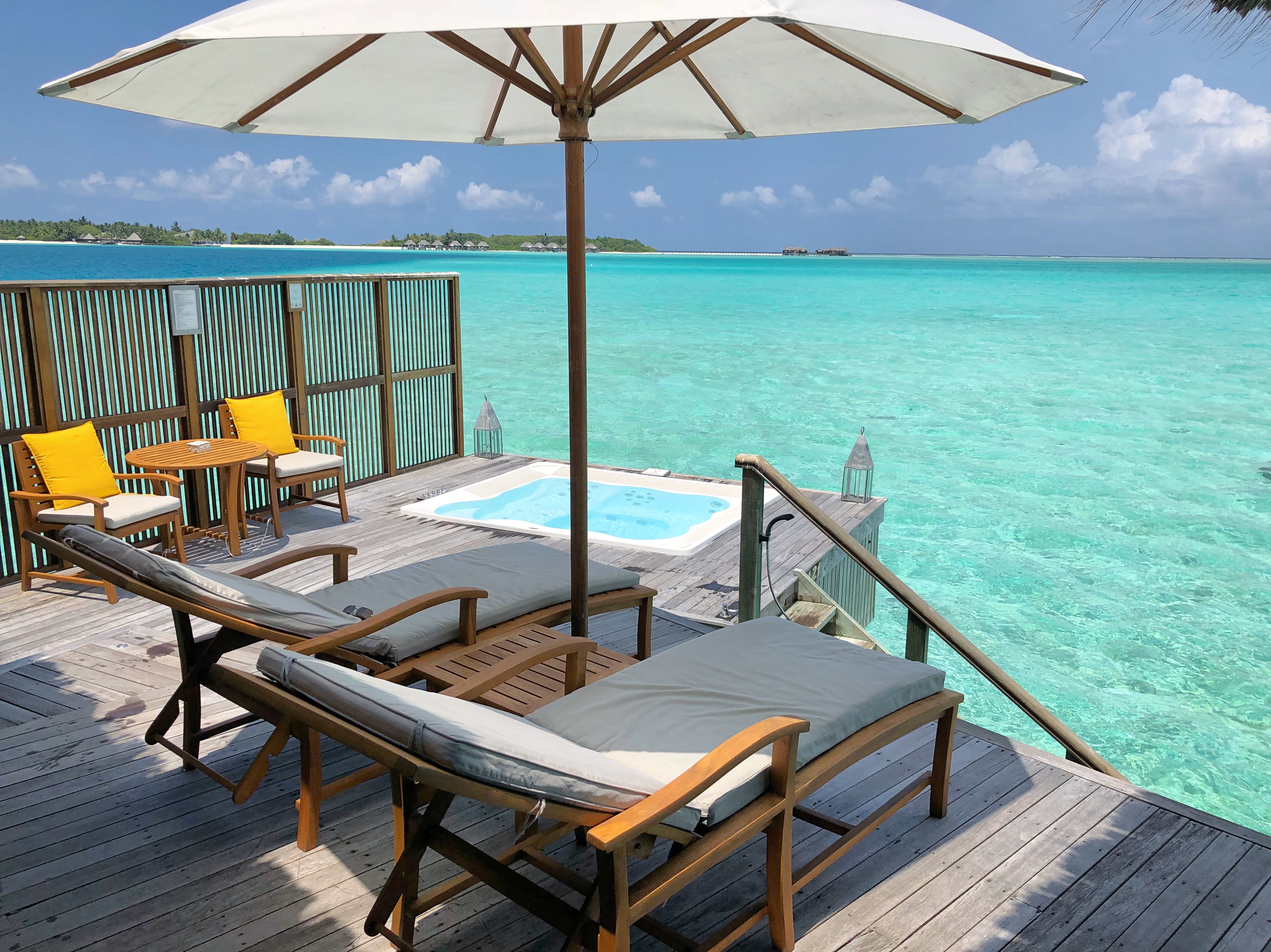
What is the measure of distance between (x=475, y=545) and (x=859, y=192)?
97638 mm

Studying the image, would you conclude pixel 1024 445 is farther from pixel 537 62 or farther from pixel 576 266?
pixel 537 62

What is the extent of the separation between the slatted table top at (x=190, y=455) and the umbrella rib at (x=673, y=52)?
4.06 meters

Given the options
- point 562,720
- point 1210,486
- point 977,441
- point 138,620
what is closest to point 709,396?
point 977,441

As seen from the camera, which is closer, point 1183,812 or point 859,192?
point 1183,812

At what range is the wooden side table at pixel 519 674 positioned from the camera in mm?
2744

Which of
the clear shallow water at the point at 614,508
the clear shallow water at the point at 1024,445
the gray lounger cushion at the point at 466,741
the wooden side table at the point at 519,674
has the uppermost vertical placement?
the gray lounger cushion at the point at 466,741

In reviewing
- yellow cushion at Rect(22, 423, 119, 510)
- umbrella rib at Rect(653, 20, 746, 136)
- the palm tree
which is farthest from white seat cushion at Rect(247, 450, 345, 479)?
the palm tree

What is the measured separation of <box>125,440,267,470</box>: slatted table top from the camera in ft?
19.0

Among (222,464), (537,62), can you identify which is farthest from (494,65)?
(222,464)

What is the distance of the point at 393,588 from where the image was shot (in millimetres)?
3447

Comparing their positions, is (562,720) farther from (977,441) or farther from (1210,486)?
(977,441)

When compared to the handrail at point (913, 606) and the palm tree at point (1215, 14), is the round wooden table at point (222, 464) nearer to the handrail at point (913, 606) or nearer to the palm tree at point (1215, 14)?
the handrail at point (913, 606)

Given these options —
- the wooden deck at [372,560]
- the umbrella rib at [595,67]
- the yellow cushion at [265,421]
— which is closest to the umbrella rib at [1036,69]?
the umbrella rib at [595,67]

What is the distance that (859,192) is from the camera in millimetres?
96000
